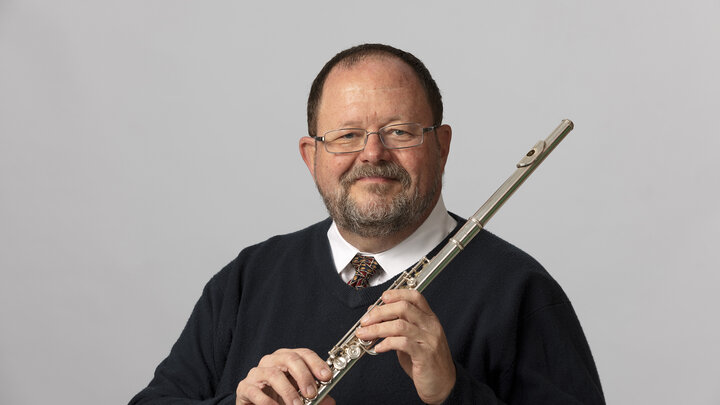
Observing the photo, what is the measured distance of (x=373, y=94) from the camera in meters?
2.22

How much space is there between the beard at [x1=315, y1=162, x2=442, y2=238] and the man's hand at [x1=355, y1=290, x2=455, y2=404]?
15.4 inches

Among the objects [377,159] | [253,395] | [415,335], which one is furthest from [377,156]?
[253,395]

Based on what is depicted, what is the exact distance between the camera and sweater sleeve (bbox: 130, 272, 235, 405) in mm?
2420

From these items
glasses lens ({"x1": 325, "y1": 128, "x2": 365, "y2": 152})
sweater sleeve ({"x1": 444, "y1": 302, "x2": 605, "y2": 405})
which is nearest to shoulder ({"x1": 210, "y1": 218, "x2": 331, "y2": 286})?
glasses lens ({"x1": 325, "y1": 128, "x2": 365, "y2": 152})

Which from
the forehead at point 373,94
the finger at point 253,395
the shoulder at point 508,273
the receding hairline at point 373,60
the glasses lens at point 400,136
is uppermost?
the receding hairline at point 373,60

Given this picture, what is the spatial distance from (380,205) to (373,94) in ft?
0.87

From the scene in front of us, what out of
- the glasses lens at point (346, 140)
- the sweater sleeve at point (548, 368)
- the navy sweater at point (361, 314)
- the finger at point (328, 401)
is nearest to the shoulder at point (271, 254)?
the navy sweater at point (361, 314)

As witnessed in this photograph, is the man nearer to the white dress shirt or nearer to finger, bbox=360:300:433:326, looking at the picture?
the white dress shirt

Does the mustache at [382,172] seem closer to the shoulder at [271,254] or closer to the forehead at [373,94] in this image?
the forehead at [373,94]

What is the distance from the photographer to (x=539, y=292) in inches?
88.1

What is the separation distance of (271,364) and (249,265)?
0.62 metres

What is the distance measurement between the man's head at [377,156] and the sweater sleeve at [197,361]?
1.50 feet

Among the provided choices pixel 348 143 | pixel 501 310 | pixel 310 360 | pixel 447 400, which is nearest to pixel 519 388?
pixel 501 310

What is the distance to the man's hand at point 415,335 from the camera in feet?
6.00
